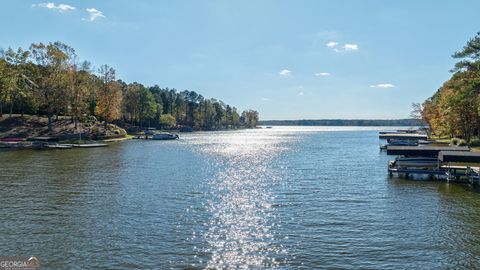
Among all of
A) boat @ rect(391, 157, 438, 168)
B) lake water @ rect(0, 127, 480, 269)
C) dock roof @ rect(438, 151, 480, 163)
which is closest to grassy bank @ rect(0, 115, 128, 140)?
lake water @ rect(0, 127, 480, 269)

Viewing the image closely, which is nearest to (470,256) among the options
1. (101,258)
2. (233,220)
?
(233,220)

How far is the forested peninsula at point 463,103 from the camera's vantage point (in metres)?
52.2

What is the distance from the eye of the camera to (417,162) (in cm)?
4666

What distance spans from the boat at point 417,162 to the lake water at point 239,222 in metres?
3.85

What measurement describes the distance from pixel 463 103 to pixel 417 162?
25.0m

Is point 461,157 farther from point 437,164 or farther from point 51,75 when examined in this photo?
point 51,75

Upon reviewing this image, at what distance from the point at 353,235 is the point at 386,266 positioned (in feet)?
14.7

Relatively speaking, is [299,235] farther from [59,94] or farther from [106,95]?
[106,95]

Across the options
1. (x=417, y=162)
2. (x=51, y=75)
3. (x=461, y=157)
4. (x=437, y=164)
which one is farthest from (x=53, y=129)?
(x=461, y=157)

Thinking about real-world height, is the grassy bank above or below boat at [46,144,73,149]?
above

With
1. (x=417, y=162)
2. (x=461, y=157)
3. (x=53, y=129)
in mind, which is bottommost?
(x=417, y=162)

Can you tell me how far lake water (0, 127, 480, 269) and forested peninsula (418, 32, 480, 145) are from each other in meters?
18.4

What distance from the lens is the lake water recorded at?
18.7 metres

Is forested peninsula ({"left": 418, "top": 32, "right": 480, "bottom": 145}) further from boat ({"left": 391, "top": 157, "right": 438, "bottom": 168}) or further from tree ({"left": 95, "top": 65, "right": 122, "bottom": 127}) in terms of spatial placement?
tree ({"left": 95, "top": 65, "right": 122, "bottom": 127})
